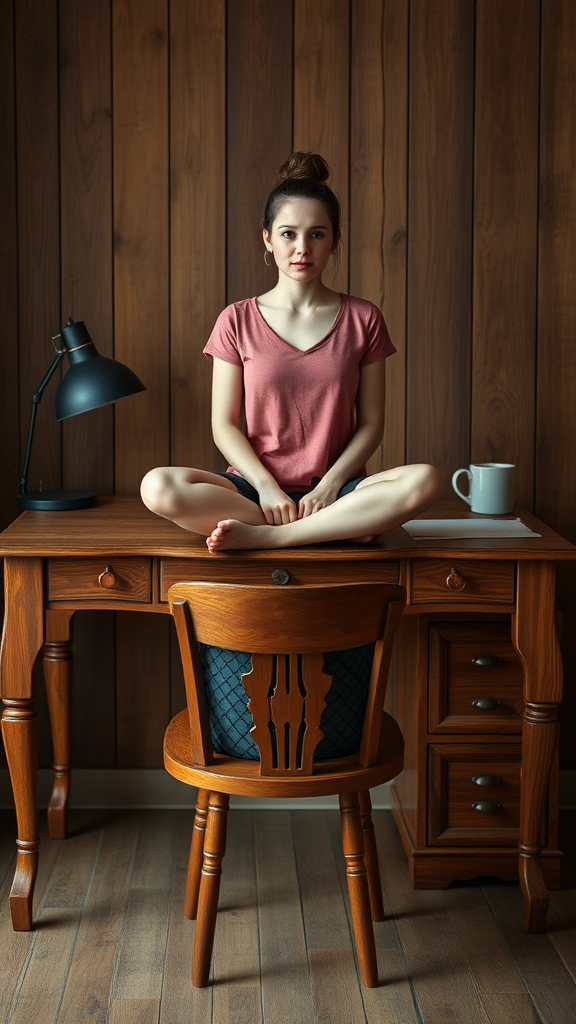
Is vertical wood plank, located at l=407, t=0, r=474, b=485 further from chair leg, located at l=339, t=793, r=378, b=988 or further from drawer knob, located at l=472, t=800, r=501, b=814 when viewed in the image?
chair leg, located at l=339, t=793, r=378, b=988

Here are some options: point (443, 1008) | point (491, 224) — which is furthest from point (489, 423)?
point (443, 1008)

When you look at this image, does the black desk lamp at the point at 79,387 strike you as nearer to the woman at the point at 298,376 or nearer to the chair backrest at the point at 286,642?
the woman at the point at 298,376

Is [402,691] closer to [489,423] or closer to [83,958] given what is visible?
[489,423]

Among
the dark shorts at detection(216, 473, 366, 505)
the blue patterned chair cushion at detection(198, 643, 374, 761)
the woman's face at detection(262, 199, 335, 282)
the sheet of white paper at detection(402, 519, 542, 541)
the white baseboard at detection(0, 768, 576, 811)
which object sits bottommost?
the white baseboard at detection(0, 768, 576, 811)

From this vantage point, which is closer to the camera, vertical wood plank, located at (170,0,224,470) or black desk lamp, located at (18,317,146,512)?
black desk lamp, located at (18,317,146,512)

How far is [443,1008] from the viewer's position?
1810 millimetres

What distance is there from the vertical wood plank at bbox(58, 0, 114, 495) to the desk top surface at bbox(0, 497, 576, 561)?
452 millimetres

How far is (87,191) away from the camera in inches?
98.1

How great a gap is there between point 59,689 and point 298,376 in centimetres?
96

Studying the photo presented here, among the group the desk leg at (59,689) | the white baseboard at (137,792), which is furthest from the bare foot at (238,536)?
the white baseboard at (137,792)

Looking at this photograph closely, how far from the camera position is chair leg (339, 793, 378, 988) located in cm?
182

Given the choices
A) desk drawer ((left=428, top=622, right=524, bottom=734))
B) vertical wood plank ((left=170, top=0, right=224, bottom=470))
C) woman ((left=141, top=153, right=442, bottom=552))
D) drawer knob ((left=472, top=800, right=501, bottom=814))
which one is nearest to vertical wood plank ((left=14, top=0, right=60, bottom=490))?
vertical wood plank ((left=170, top=0, right=224, bottom=470))

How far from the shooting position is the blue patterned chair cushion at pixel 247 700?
1.77 m

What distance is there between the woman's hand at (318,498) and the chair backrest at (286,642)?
1.42 ft
